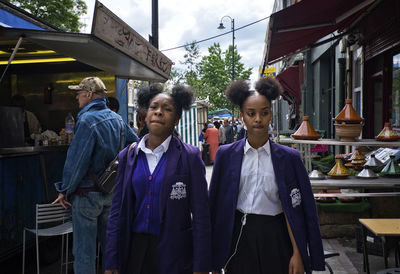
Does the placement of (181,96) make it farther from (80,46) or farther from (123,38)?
(123,38)

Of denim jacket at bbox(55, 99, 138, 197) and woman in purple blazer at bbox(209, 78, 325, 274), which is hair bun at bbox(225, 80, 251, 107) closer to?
woman in purple blazer at bbox(209, 78, 325, 274)

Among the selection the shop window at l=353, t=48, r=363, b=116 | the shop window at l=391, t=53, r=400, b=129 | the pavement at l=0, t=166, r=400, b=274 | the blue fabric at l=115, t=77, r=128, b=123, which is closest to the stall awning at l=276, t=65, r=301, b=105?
the shop window at l=353, t=48, r=363, b=116

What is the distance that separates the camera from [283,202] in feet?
7.43

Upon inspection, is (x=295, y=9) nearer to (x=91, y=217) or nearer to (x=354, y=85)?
(x=91, y=217)

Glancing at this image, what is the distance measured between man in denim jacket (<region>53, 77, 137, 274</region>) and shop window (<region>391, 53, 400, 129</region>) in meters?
4.76

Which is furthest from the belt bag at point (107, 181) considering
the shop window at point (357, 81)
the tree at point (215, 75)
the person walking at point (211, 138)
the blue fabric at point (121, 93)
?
the tree at point (215, 75)

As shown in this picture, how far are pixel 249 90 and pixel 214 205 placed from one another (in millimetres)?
799

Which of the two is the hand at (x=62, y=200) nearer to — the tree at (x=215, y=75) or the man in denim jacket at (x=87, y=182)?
the man in denim jacket at (x=87, y=182)

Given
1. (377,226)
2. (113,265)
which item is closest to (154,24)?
(377,226)

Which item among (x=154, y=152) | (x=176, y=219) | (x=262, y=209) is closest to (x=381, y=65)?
(x=262, y=209)

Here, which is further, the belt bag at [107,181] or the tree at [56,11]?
the tree at [56,11]

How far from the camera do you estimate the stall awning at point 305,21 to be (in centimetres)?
489

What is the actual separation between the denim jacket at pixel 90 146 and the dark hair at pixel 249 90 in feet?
5.21

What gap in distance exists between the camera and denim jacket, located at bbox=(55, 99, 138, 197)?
3.50 meters
